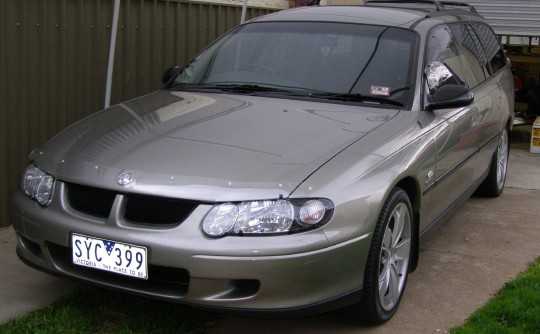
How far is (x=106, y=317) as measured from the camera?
3814 millimetres

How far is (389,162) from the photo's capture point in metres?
3.74

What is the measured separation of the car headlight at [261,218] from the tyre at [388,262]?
1.48 ft

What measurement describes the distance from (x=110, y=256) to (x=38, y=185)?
0.66 m

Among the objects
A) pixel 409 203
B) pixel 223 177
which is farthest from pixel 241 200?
pixel 409 203

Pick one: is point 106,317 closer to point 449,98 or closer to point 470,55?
point 449,98

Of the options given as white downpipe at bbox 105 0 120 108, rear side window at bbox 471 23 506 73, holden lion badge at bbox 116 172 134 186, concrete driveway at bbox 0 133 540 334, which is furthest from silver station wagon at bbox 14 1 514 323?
rear side window at bbox 471 23 506 73

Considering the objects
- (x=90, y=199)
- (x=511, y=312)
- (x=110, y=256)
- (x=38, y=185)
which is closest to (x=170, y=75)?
(x=38, y=185)

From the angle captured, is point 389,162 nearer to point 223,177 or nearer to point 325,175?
point 325,175

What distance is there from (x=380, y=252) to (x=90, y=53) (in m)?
3.32

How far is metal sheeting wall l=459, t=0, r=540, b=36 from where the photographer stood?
31.0 feet

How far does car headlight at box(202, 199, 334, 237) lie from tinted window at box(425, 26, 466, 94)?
5.60 feet

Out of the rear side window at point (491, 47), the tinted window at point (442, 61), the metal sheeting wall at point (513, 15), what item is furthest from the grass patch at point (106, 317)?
the metal sheeting wall at point (513, 15)

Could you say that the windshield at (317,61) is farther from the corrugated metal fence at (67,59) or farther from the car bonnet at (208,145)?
the corrugated metal fence at (67,59)

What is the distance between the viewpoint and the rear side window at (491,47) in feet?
20.4
